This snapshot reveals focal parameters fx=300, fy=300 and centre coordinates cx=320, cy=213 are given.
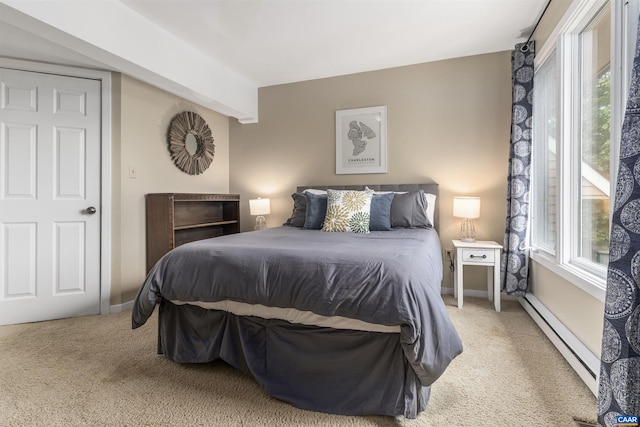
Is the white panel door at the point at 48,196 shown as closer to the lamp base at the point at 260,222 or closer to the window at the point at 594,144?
the lamp base at the point at 260,222

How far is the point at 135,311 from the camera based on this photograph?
1.74 m

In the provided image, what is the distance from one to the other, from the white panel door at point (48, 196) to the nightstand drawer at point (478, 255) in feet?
11.2

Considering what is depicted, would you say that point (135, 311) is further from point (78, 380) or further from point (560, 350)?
point (560, 350)

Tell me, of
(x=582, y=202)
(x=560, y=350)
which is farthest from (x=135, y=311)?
(x=582, y=202)

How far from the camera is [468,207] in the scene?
292cm

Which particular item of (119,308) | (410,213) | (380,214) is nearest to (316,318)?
(380,214)

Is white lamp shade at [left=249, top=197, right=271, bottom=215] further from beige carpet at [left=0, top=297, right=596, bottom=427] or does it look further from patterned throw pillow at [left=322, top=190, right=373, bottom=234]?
beige carpet at [left=0, top=297, right=596, bottom=427]

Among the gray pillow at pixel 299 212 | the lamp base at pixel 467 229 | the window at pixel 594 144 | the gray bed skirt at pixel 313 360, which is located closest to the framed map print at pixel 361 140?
the gray pillow at pixel 299 212

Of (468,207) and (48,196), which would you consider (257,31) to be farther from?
(468,207)

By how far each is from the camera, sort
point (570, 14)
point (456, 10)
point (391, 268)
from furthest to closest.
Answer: point (456, 10), point (570, 14), point (391, 268)

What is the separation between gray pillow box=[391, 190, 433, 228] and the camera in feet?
9.45

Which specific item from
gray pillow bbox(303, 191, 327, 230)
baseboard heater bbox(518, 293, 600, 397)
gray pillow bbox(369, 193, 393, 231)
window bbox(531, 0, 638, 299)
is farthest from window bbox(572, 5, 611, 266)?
gray pillow bbox(303, 191, 327, 230)

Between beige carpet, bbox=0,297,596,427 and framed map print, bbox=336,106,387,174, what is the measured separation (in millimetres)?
2074

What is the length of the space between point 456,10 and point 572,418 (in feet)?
9.07
